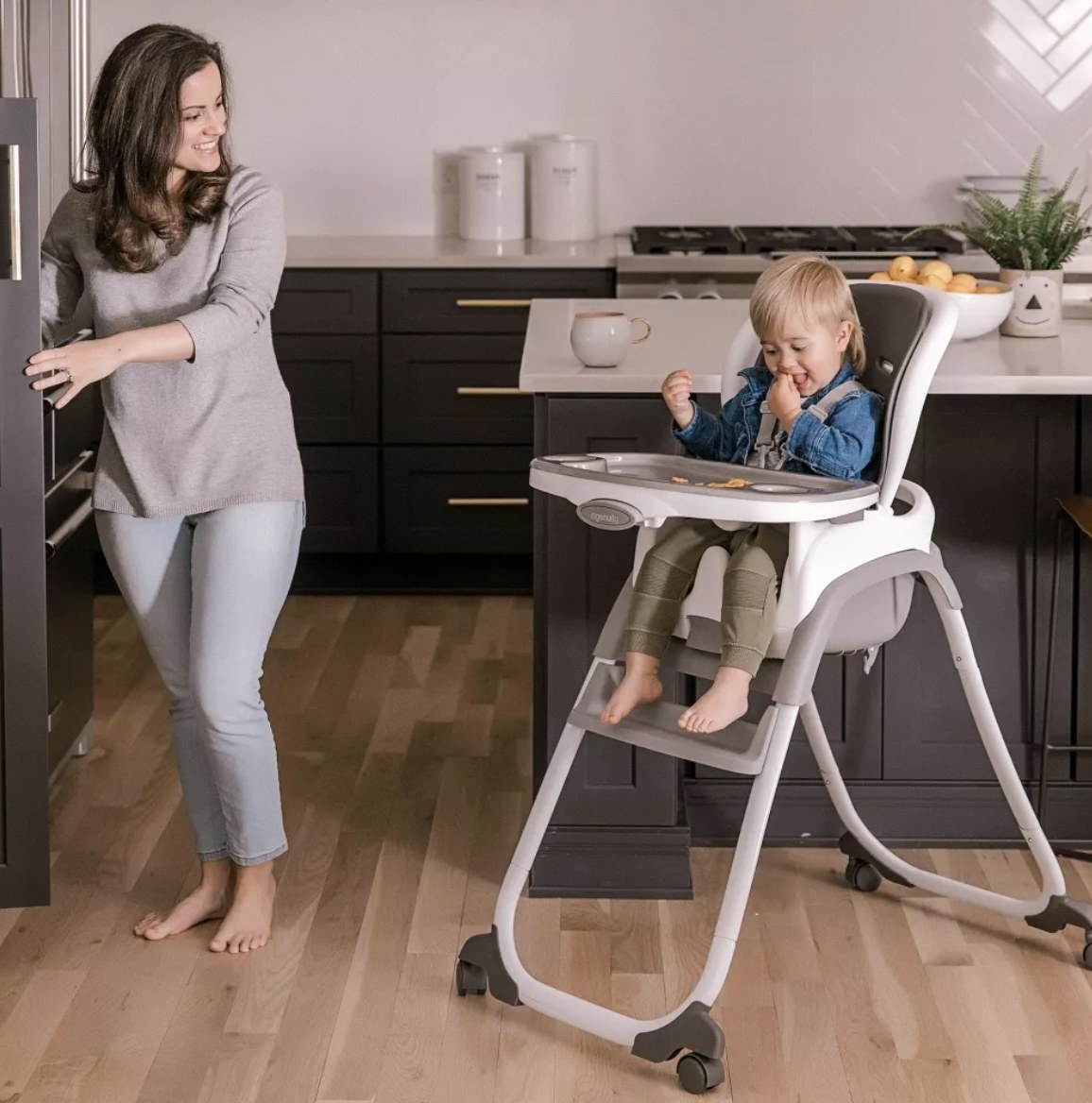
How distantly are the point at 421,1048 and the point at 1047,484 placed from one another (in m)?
1.45

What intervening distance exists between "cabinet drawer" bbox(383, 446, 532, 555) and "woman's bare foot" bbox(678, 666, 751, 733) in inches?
103

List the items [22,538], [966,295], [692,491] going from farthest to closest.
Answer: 1. [966,295]
2. [22,538]
3. [692,491]

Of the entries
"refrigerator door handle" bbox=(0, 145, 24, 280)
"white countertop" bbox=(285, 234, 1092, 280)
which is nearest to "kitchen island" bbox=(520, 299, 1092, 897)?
"refrigerator door handle" bbox=(0, 145, 24, 280)

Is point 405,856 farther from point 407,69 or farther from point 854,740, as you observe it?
point 407,69

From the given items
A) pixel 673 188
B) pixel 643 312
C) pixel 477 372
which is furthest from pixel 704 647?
pixel 673 188

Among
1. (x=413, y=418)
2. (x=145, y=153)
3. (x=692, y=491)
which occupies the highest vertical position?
(x=145, y=153)

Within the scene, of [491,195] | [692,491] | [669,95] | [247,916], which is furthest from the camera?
[669,95]

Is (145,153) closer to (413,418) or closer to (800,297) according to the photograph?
(800,297)

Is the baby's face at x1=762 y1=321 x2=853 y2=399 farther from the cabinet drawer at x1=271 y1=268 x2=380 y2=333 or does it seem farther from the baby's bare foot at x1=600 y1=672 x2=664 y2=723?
the cabinet drawer at x1=271 y1=268 x2=380 y2=333

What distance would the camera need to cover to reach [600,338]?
275cm

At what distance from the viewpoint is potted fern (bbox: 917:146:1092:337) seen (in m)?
3.11

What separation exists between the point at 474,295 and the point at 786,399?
8.13 feet

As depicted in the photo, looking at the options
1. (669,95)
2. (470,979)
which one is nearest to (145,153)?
(470,979)

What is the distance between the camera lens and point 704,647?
93.9 inches
